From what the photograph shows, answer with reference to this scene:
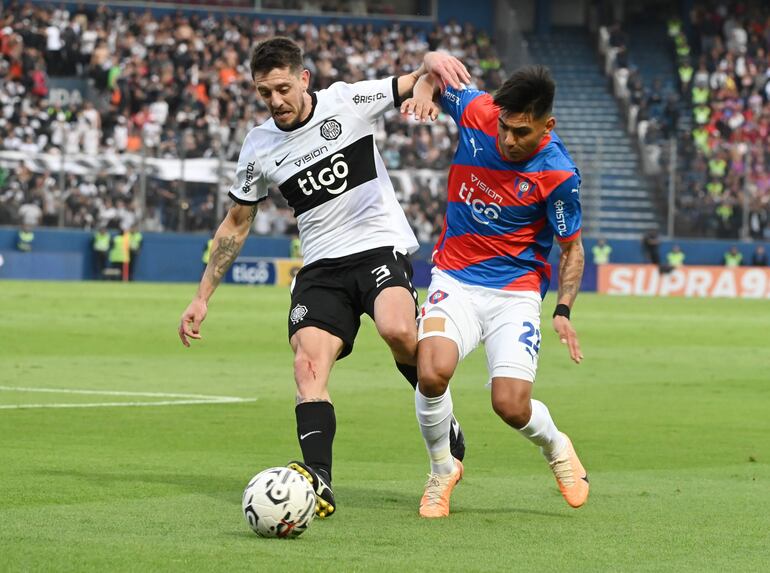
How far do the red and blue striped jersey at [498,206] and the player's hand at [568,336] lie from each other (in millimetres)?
510

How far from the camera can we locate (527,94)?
7.37 meters

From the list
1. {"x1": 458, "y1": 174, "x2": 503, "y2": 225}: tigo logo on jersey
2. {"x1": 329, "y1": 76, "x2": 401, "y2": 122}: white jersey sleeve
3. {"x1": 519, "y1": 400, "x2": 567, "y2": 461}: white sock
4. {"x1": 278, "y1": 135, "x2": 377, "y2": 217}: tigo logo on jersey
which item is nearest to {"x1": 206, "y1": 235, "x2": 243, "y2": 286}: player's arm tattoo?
{"x1": 278, "y1": 135, "x2": 377, "y2": 217}: tigo logo on jersey

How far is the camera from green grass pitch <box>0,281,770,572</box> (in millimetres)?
6238

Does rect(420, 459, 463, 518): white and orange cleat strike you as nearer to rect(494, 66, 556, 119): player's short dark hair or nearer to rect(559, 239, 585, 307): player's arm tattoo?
rect(559, 239, 585, 307): player's arm tattoo

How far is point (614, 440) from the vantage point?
11.2 meters

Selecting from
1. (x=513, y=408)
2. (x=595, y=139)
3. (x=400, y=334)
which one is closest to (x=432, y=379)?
(x=400, y=334)

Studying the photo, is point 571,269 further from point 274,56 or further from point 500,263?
point 274,56

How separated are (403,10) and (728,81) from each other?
38.0 feet

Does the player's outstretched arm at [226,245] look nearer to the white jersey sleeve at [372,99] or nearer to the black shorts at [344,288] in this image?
the black shorts at [344,288]

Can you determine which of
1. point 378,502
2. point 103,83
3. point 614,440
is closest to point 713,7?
point 103,83

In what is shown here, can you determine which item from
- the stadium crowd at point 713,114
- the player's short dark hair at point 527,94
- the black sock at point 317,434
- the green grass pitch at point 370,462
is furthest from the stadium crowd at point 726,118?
the black sock at point 317,434

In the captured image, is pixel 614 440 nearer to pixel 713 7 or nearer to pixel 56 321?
pixel 56 321

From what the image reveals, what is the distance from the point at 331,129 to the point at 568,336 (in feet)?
5.99

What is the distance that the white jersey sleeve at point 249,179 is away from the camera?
8.23 meters
